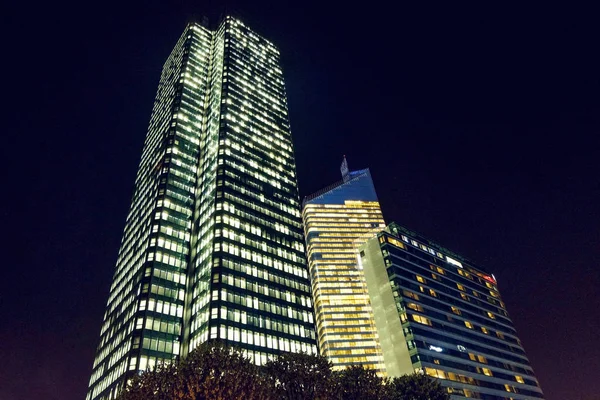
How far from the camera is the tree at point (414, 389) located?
167 ft

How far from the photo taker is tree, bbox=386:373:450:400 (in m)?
50.8

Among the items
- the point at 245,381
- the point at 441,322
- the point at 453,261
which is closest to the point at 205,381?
→ the point at 245,381

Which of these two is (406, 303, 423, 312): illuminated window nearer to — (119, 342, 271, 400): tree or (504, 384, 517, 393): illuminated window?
(504, 384, 517, 393): illuminated window

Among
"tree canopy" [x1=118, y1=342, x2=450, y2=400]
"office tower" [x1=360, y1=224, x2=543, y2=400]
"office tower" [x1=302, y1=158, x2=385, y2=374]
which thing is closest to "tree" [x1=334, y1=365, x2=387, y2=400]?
"tree canopy" [x1=118, y1=342, x2=450, y2=400]

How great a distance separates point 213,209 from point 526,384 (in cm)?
11207

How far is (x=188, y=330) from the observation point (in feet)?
252

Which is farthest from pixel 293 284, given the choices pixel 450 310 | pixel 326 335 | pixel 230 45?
pixel 230 45

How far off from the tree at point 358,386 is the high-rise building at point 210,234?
2963 cm

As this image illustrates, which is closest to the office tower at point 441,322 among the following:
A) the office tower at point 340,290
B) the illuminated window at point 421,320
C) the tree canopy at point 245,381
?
the illuminated window at point 421,320

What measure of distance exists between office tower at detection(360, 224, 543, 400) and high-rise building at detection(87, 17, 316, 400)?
26395mm

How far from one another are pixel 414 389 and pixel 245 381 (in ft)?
88.9

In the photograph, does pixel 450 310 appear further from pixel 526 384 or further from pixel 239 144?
pixel 239 144

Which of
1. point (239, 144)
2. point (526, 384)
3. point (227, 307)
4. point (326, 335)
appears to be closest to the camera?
point (227, 307)

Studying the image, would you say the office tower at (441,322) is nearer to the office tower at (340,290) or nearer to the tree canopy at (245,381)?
the office tower at (340,290)
